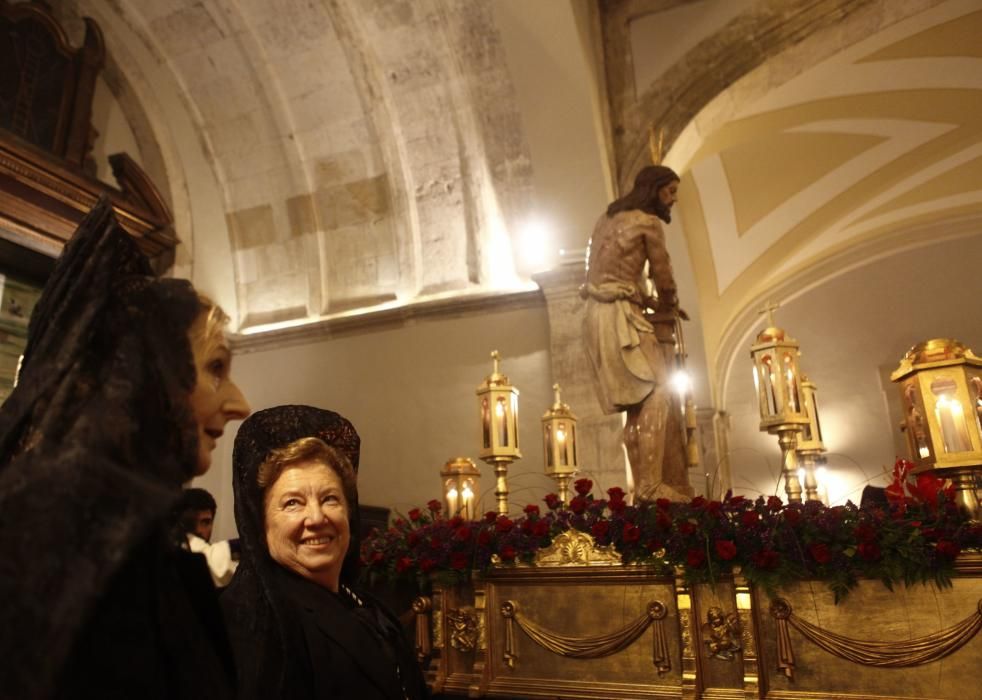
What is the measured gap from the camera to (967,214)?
1169 centimetres

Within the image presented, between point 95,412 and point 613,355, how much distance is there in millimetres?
3855

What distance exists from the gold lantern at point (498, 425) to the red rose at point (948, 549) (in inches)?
110

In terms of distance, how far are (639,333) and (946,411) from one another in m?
1.73

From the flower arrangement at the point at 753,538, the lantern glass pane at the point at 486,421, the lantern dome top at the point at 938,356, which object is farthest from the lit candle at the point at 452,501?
the lantern dome top at the point at 938,356

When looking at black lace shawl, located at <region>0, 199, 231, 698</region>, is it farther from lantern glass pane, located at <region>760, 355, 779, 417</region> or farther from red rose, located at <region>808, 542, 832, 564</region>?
lantern glass pane, located at <region>760, 355, 779, 417</region>

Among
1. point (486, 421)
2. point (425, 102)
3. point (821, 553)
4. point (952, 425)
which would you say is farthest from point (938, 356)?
point (425, 102)

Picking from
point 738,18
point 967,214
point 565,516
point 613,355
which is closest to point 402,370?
point 613,355

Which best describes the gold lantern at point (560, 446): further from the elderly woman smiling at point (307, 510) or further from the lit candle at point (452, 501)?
the elderly woman smiling at point (307, 510)

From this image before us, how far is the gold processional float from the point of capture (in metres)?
2.96

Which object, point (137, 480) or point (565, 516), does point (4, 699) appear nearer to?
point (137, 480)

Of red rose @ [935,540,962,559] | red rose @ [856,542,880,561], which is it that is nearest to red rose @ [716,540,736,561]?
red rose @ [856,542,880,561]

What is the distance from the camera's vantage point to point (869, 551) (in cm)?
301

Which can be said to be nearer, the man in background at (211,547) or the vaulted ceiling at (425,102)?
the man in background at (211,547)

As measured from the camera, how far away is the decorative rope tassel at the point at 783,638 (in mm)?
3123
